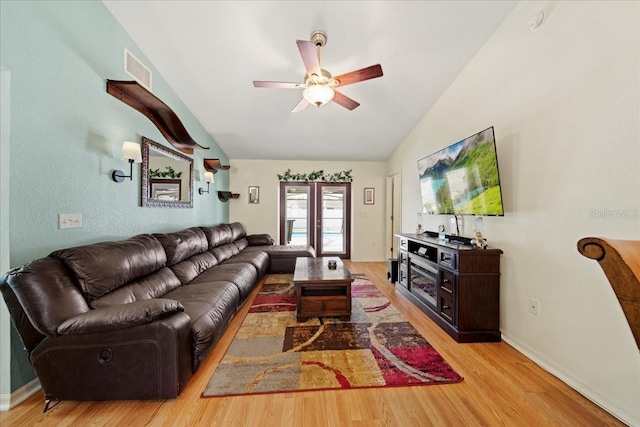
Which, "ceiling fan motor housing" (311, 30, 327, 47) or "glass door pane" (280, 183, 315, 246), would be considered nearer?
"ceiling fan motor housing" (311, 30, 327, 47)

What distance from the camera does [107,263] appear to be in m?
1.80

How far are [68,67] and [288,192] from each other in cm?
A: 449

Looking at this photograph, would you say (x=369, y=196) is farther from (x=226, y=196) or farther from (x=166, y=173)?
(x=166, y=173)

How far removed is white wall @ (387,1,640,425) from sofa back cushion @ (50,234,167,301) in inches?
132

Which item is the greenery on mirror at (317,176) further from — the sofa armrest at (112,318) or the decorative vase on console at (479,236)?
the sofa armrest at (112,318)

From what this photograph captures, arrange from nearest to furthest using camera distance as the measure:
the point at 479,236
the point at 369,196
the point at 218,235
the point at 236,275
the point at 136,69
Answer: the point at 479,236, the point at 136,69, the point at 236,275, the point at 218,235, the point at 369,196

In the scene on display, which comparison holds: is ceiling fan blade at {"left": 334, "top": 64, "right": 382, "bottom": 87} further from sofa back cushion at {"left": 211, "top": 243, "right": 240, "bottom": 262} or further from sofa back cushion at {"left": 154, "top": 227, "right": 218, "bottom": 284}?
sofa back cushion at {"left": 211, "top": 243, "right": 240, "bottom": 262}

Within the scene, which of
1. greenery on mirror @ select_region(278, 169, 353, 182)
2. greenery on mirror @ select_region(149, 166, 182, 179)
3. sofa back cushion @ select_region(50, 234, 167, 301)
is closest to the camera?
sofa back cushion @ select_region(50, 234, 167, 301)

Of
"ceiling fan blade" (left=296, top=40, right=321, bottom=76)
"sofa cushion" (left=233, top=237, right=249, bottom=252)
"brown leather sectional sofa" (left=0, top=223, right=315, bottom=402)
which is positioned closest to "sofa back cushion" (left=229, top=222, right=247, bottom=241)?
→ "sofa cushion" (left=233, top=237, right=249, bottom=252)

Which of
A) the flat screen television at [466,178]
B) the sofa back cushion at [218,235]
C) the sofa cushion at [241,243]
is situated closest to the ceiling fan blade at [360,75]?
the flat screen television at [466,178]

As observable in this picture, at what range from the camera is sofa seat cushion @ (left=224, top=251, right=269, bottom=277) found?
3773 mm

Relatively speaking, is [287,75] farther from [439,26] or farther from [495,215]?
[495,215]

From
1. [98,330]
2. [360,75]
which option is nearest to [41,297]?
[98,330]

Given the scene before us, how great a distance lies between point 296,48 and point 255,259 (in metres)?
2.94
